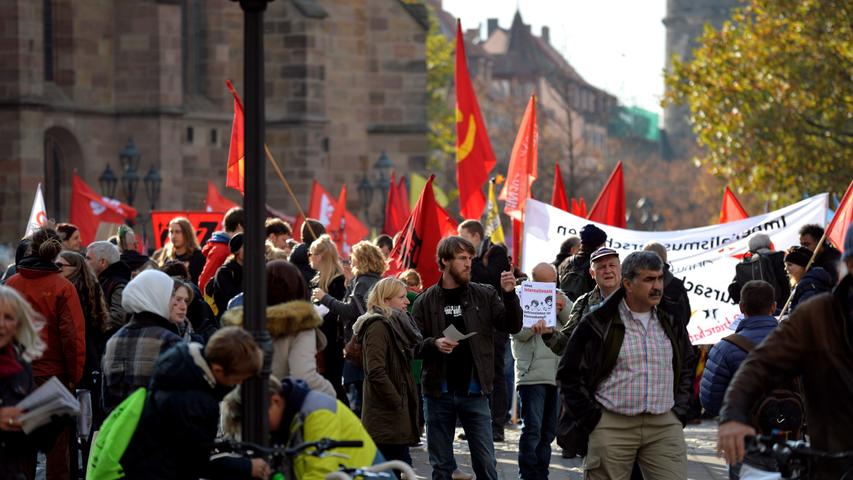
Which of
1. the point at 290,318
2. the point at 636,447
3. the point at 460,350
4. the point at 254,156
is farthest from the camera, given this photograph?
the point at 460,350

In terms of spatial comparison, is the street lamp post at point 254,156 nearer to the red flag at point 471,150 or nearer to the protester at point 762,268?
the protester at point 762,268

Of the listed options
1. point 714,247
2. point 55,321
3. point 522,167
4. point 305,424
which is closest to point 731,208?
point 522,167

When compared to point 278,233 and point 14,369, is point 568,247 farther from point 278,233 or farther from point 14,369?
point 14,369

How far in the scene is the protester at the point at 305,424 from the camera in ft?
21.9

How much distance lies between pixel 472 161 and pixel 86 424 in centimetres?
831

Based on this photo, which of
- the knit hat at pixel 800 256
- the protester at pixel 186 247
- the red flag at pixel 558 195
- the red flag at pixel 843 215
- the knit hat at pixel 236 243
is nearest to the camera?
the knit hat at pixel 236 243

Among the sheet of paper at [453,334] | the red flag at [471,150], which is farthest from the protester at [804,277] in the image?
the red flag at [471,150]

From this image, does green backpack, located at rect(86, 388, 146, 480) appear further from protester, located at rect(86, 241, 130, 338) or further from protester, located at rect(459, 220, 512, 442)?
protester, located at rect(459, 220, 512, 442)

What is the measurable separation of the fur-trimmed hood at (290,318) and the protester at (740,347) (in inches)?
94.9

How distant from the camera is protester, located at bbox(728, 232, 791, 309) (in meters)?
13.6

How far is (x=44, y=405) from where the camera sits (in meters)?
6.86

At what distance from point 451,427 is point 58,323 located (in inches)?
93.0

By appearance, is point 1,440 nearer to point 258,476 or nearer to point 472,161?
point 258,476

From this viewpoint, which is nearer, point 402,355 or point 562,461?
point 402,355
